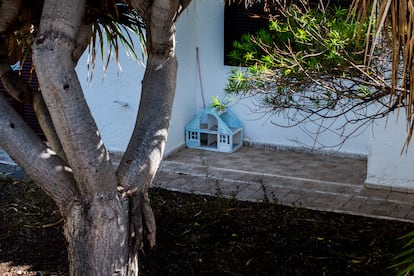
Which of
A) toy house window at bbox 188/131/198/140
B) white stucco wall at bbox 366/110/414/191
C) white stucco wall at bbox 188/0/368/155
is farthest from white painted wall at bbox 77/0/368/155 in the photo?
white stucco wall at bbox 366/110/414/191

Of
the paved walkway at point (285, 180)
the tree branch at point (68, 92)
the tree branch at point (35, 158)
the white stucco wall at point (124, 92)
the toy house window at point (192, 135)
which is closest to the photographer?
the tree branch at point (68, 92)

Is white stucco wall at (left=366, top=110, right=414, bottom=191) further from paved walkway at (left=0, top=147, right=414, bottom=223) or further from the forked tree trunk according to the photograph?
the forked tree trunk

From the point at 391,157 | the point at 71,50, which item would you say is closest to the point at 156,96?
the point at 71,50

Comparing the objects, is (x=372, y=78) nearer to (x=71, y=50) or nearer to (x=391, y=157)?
(x=71, y=50)

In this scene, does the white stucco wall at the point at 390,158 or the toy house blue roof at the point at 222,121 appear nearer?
the white stucco wall at the point at 390,158

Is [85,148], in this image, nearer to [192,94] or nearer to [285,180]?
[285,180]

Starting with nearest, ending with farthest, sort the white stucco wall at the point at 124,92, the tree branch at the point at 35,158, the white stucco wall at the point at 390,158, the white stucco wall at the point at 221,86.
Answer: the tree branch at the point at 35,158 → the white stucco wall at the point at 390,158 → the white stucco wall at the point at 124,92 → the white stucco wall at the point at 221,86

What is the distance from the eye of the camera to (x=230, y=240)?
6.06m

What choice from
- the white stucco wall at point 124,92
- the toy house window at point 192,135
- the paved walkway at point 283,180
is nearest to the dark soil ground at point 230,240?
the paved walkway at point 283,180

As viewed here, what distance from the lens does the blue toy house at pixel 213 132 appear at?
888 centimetres

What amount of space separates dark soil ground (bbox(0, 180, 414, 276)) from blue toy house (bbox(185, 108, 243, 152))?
1843 mm

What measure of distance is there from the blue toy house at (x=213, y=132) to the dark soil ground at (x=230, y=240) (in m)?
1.84

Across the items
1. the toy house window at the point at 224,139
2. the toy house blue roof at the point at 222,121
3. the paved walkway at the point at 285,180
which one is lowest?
the paved walkway at the point at 285,180

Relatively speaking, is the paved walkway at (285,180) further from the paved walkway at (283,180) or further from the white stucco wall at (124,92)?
the white stucco wall at (124,92)
